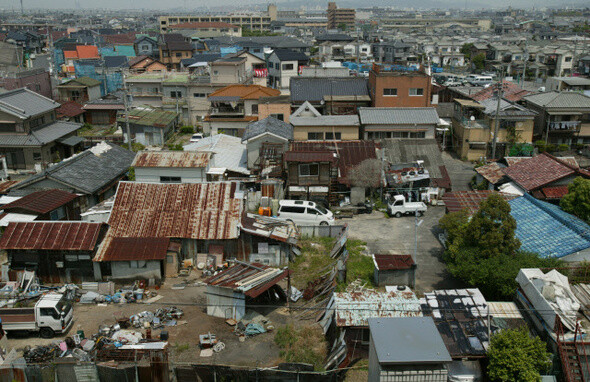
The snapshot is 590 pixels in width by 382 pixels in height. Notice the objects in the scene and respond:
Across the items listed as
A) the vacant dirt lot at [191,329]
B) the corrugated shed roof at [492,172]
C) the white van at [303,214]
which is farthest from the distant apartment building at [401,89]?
the vacant dirt lot at [191,329]

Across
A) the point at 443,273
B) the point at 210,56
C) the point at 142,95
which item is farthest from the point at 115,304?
the point at 210,56

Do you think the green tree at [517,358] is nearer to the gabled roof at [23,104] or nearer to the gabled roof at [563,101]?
the gabled roof at [563,101]

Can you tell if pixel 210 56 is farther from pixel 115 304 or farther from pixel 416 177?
pixel 115 304

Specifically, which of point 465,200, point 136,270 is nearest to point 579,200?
point 465,200

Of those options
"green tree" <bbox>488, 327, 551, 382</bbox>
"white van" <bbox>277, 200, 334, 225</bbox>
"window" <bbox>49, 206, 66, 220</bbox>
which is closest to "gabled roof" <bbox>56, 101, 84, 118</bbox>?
"window" <bbox>49, 206, 66, 220</bbox>

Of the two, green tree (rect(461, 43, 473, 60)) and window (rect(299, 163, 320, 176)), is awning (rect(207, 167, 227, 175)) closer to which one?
window (rect(299, 163, 320, 176))

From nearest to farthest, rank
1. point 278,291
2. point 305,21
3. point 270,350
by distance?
point 270,350 < point 278,291 < point 305,21

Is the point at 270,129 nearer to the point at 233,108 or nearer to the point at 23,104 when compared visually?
the point at 233,108
